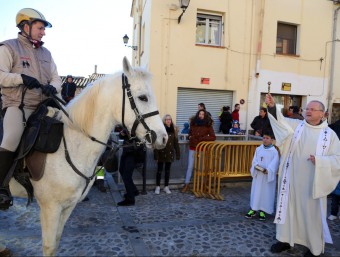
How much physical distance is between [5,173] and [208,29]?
34.3 feet

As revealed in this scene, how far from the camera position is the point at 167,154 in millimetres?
6848

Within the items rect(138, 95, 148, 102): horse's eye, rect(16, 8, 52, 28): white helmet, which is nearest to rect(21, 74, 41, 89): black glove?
rect(16, 8, 52, 28): white helmet

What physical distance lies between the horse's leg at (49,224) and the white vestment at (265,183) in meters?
3.85

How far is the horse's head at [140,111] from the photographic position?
2.69 meters

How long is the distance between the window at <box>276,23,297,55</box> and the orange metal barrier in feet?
23.4

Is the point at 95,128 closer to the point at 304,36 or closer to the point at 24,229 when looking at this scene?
the point at 24,229

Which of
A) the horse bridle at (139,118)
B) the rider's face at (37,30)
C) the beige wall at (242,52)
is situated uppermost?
the beige wall at (242,52)

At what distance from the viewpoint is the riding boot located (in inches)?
110

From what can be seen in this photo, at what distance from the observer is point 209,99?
1180 centimetres

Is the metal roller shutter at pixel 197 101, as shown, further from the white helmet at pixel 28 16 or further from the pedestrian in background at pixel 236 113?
the white helmet at pixel 28 16

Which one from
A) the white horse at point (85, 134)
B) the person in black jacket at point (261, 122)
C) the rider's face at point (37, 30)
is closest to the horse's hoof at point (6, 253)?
the white horse at point (85, 134)

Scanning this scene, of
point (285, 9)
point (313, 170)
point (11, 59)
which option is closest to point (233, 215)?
point (313, 170)

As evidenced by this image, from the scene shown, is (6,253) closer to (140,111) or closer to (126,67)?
(140,111)

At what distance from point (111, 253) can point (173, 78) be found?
811 centimetres
